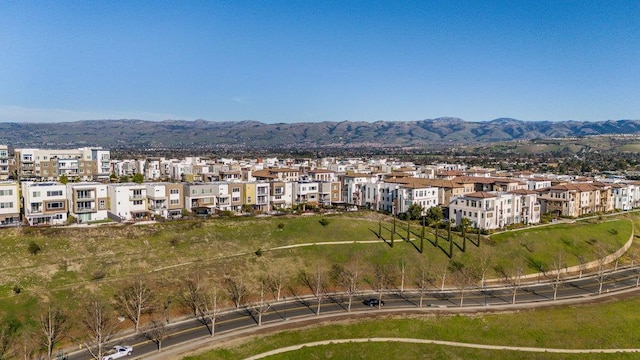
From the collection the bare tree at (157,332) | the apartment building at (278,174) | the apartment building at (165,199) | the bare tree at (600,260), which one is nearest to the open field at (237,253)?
the bare tree at (600,260)

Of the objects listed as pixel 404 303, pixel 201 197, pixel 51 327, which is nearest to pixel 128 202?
pixel 201 197

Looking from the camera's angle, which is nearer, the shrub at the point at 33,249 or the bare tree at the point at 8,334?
the bare tree at the point at 8,334

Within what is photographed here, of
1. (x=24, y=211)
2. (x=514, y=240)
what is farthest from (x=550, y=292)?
(x=24, y=211)

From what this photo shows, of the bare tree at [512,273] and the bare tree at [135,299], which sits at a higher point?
the bare tree at [135,299]

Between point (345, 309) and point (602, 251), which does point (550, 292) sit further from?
point (345, 309)

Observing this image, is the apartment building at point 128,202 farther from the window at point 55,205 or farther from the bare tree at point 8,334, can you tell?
the bare tree at point 8,334

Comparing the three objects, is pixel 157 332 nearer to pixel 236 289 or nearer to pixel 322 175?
pixel 236 289

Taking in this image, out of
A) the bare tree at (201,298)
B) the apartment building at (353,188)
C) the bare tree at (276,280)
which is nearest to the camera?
the bare tree at (201,298)
